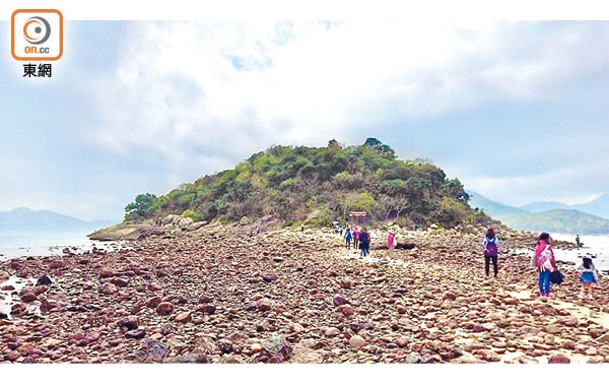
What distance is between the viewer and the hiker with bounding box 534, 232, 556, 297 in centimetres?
636

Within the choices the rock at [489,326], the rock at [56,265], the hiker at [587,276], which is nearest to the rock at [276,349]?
the rock at [489,326]

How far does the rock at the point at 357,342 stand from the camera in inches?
189

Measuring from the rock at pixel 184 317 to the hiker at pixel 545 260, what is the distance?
15.8 ft

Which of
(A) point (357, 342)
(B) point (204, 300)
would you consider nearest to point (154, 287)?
(B) point (204, 300)

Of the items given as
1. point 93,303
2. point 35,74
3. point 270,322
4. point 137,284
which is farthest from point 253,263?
point 35,74

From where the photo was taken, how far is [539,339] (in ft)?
15.5

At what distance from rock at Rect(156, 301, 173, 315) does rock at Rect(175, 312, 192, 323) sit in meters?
0.27

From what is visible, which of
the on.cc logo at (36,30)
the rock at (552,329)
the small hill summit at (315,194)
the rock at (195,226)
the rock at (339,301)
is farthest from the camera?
the rock at (195,226)

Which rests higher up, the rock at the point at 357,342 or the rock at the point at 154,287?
the rock at the point at 154,287

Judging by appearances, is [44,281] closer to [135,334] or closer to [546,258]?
[135,334]

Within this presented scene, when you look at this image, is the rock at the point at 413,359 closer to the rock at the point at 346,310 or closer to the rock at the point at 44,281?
the rock at the point at 346,310

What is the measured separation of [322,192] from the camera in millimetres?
27766

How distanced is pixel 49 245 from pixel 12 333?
532 inches
